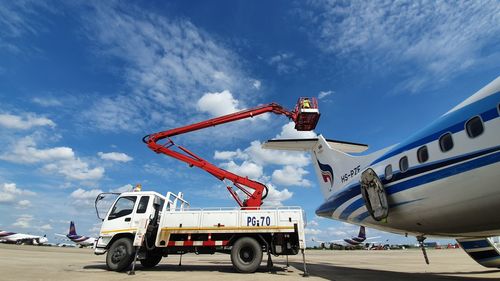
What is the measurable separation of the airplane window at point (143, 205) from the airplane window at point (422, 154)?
9357mm

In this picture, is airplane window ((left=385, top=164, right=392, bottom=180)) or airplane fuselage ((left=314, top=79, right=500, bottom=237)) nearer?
airplane fuselage ((left=314, top=79, right=500, bottom=237))

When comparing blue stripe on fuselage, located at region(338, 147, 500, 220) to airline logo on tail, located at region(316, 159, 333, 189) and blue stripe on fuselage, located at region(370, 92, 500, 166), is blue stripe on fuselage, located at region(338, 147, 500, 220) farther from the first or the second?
airline logo on tail, located at region(316, 159, 333, 189)

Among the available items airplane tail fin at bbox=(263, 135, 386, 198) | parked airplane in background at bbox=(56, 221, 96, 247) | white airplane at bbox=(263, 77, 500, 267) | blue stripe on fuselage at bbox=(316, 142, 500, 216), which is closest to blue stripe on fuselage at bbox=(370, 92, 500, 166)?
white airplane at bbox=(263, 77, 500, 267)

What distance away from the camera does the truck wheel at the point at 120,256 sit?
10.7m

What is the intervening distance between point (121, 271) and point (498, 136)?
37.2 ft

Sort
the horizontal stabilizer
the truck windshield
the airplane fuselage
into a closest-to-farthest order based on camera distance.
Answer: the airplane fuselage, the truck windshield, the horizontal stabilizer

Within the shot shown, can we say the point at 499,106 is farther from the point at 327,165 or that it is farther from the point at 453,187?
the point at 327,165

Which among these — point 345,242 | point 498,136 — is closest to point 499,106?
point 498,136

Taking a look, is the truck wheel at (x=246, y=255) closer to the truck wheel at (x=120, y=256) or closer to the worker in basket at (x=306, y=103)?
the truck wheel at (x=120, y=256)

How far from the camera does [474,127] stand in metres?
6.37

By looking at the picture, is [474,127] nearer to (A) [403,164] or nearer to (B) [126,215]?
(A) [403,164]

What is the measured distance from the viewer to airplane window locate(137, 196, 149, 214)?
1171 cm

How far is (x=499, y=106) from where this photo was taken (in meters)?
5.99

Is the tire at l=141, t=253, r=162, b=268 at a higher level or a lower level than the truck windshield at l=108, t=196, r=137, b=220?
lower
